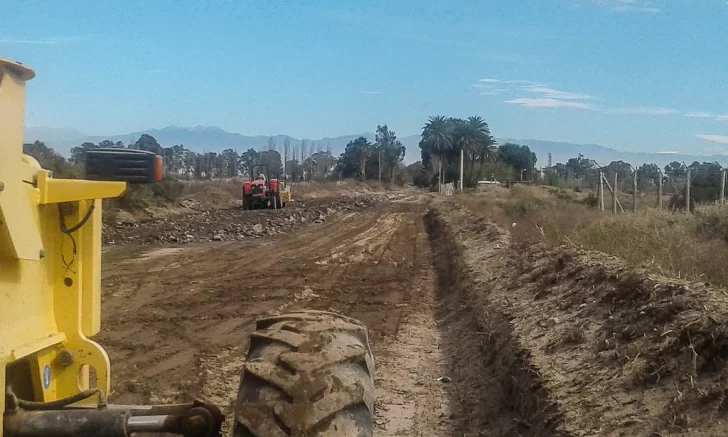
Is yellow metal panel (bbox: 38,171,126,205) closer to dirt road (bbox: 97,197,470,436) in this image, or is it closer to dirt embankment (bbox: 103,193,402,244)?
dirt road (bbox: 97,197,470,436)

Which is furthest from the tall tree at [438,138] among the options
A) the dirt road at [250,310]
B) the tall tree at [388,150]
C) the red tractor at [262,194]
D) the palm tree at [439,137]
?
the dirt road at [250,310]

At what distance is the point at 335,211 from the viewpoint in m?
44.1

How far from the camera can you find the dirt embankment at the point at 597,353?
5.46 meters

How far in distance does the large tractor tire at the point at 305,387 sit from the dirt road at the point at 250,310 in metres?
2.93

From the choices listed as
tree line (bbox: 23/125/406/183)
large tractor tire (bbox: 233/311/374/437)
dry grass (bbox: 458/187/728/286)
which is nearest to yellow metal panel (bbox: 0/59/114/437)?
large tractor tire (bbox: 233/311/374/437)

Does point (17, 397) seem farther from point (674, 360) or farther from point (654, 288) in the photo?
point (654, 288)

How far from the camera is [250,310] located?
11867 millimetres

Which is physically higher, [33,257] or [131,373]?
[33,257]

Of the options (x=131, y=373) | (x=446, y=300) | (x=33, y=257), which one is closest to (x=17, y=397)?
(x=33, y=257)

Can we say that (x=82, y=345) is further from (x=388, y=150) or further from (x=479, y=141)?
(x=388, y=150)

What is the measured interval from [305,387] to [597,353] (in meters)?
4.03

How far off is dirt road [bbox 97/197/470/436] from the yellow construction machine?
2957 mm

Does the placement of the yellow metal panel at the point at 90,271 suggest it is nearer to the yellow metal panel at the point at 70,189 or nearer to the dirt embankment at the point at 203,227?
the yellow metal panel at the point at 70,189

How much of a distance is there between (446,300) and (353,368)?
31.7 ft
